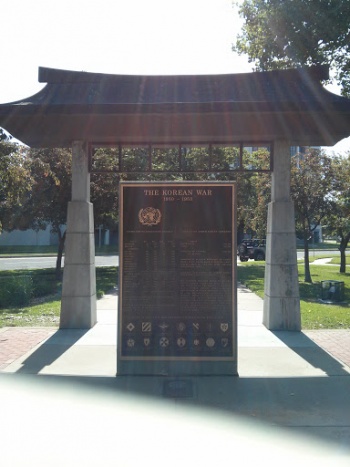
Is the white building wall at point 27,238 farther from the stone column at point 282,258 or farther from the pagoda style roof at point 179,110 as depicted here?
the stone column at point 282,258

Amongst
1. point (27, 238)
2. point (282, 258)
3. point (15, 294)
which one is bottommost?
point (15, 294)

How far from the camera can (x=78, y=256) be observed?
32.6 ft

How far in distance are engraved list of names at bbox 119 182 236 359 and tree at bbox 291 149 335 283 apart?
12.6 m

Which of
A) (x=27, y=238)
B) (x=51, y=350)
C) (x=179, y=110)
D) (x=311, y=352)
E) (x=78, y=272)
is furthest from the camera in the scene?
(x=27, y=238)

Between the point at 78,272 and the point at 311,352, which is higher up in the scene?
the point at 78,272

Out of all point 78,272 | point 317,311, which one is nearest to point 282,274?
point 317,311

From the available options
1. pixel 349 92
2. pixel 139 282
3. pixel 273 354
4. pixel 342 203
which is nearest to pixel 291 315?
pixel 273 354

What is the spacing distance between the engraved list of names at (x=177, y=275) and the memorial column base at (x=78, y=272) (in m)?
3.55

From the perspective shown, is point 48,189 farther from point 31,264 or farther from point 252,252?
point 252,252

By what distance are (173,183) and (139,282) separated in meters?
1.38

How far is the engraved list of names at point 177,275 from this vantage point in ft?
21.1

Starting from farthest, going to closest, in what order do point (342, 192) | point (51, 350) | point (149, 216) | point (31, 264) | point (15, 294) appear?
point (31, 264)
point (342, 192)
point (15, 294)
point (51, 350)
point (149, 216)

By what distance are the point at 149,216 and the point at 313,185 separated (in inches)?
525

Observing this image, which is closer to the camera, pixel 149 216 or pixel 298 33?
pixel 149 216
